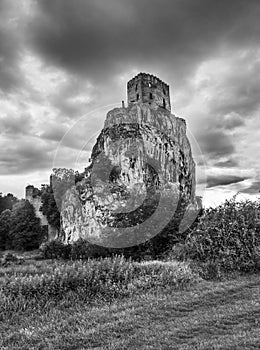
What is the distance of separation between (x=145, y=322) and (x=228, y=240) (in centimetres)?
920

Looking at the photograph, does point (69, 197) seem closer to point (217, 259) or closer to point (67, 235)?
point (67, 235)

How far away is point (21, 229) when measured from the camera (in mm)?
62000

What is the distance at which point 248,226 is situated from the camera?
1555cm

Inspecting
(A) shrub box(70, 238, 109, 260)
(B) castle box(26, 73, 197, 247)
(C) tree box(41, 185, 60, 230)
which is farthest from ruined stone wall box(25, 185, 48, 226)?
(A) shrub box(70, 238, 109, 260)

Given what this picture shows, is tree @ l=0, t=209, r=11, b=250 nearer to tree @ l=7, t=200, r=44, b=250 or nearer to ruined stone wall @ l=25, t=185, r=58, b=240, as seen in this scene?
tree @ l=7, t=200, r=44, b=250

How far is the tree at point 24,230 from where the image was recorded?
198ft

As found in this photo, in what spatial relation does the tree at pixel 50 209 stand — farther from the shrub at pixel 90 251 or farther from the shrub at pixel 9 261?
the shrub at pixel 90 251

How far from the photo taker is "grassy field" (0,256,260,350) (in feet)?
19.6

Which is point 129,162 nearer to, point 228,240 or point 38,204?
point 38,204

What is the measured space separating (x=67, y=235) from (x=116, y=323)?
51.2m

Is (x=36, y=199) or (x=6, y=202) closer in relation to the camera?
(x=36, y=199)

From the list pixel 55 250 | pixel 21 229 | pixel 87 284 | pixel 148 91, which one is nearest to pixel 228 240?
pixel 87 284

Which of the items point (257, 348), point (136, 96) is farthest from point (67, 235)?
point (257, 348)

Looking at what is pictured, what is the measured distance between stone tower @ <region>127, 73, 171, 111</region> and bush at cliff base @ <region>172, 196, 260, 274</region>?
64602 mm
